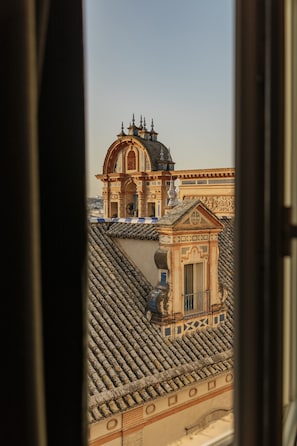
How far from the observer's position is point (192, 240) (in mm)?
4281

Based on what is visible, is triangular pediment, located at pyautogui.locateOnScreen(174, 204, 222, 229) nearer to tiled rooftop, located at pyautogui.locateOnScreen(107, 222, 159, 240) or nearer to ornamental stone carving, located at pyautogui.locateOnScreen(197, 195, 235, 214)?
tiled rooftop, located at pyautogui.locateOnScreen(107, 222, 159, 240)

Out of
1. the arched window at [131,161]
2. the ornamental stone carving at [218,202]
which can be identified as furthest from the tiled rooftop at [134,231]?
the arched window at [131,161]

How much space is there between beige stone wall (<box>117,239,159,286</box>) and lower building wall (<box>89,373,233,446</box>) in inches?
42.4

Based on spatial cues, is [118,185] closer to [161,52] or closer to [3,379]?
[161,52]

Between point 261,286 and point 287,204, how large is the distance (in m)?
0.11

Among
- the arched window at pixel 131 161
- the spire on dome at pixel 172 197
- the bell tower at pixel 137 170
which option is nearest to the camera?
the spire on dome at pixel 172 197

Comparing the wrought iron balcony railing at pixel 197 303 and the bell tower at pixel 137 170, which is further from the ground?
the bell tower at pixel 137 170

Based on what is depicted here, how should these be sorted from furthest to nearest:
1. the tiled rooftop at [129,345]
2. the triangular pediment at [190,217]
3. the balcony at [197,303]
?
the balcony at [197,303]
the triangular pediment at [190,217]
the tiled rooftop at [129,345]

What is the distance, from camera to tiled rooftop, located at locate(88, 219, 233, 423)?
323 cm

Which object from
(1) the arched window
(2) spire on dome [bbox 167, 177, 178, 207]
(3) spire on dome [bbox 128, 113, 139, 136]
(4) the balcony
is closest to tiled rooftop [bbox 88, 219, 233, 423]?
(4) the balcony

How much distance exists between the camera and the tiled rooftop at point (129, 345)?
323 cm

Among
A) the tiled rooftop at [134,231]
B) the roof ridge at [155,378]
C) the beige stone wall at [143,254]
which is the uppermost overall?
the tiled rooftop at [134,231]

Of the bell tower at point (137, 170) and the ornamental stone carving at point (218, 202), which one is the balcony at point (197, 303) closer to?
the ornamental stone carving at point (218, 202)

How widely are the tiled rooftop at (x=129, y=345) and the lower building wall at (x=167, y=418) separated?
73 millimetres
